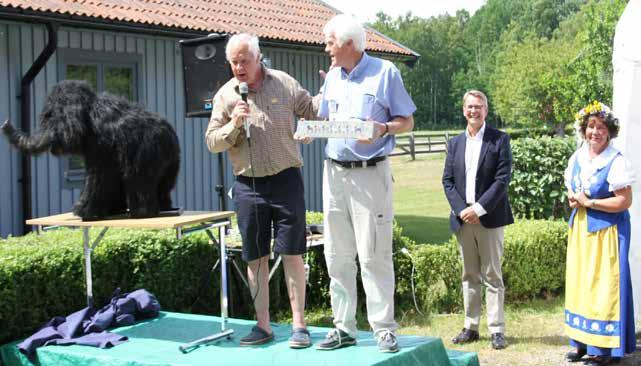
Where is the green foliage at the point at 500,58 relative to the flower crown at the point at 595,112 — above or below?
above

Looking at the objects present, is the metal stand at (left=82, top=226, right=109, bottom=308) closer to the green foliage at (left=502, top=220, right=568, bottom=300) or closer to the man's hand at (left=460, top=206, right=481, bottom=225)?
the man's hand at (left=460, top=206, right=481, bottom=225)

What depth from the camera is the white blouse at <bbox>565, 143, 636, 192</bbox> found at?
18.9 feet

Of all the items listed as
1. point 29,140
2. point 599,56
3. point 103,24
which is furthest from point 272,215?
point 599,56

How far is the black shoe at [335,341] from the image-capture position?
186 inches

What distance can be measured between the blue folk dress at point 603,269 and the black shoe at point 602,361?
6cm

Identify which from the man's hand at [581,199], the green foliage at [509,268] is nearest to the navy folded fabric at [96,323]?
the green foliage at [509,268]

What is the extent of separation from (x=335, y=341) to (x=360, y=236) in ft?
2.15

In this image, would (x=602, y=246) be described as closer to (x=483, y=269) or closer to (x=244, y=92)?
(x=483, y=269)

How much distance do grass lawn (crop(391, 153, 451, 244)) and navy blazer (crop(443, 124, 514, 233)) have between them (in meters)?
7.92

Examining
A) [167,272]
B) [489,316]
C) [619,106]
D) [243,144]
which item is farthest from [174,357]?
[619,106]

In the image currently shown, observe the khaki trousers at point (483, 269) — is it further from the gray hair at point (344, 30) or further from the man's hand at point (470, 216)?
the gray hair at point (344, 30)

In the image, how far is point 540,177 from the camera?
933 cm

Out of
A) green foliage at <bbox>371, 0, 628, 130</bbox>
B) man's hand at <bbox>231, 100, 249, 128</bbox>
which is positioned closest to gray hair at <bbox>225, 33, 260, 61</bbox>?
man's hand at <bbox>231, 100, 249, 128</bbox>

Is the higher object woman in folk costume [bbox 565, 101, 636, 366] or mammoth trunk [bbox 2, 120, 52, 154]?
mammoth trunk [bbox 2, 120, 52, 154]
